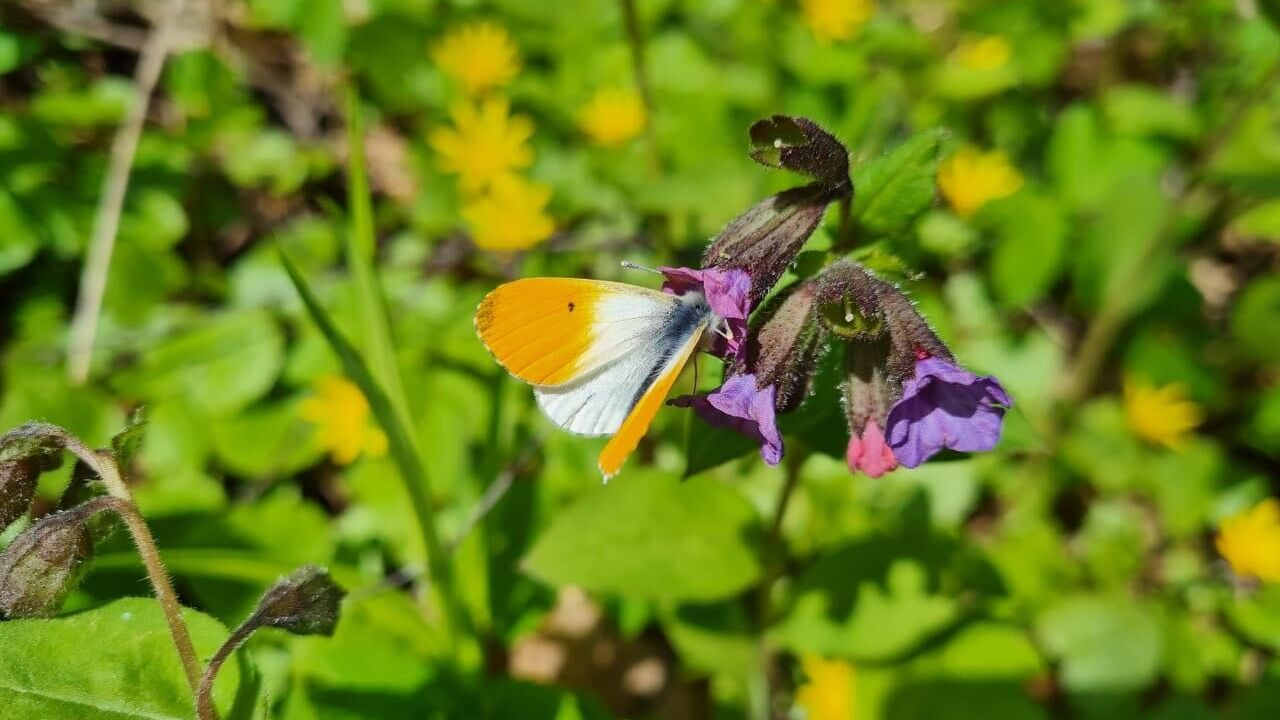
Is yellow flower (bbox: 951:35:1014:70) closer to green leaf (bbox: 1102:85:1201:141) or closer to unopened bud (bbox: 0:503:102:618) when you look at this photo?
green leaf (bbox: 1102:85:1201:141)

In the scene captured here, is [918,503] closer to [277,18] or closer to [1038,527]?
[1038,527]

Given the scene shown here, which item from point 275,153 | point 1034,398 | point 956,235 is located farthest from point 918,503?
point 275,153

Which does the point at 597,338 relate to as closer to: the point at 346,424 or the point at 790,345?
the point at 790,345

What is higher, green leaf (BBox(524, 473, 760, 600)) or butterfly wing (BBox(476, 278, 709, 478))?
butterfly wing (BBox(476, 278, 709, 478))

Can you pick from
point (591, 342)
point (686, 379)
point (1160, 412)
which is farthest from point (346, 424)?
point (1160, 412)

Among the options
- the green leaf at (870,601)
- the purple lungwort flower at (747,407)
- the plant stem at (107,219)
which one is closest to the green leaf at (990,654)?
the green leaf at (870,601)

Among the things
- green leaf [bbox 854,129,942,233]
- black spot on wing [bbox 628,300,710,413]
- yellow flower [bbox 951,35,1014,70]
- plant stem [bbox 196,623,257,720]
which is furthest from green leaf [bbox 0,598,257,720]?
yellow flower [bbox 951,35,1014,70]
